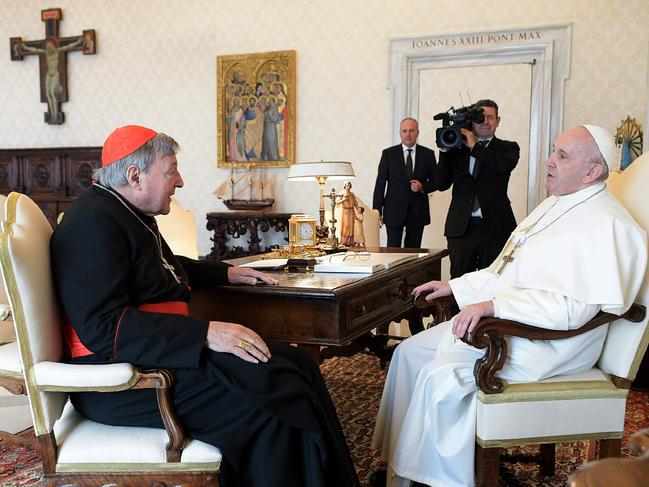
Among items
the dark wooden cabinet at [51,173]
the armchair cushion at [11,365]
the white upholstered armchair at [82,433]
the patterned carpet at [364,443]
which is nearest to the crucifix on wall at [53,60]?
the dark wooden cabinet at [51,173]

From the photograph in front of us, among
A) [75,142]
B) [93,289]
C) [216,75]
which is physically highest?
[216,75]

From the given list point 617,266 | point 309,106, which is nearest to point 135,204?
point 617,266

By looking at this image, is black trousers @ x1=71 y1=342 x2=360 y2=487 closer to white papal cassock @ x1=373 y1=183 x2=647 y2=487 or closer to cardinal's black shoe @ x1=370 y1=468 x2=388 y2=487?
white papal cassock @ x1=373 y1=183 x2=647 y2=487

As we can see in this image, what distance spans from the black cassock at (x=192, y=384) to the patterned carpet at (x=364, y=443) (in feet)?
3.13

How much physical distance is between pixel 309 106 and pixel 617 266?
6492 millimetres

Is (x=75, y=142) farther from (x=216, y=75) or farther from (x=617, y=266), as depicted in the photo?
(x=617, y=266)

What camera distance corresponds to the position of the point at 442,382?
2291mm

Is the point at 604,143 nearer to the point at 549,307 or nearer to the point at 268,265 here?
the point at 549,307

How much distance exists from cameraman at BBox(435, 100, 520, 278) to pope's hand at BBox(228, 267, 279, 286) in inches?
110

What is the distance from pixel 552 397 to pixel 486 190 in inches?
120

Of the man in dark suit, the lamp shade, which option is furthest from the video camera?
the man in dark suit

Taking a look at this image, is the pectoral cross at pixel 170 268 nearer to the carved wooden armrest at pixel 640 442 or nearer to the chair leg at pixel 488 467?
the chair leg at pixel 488 467

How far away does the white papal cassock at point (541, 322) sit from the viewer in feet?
7.33

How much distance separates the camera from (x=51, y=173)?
9383 mm
